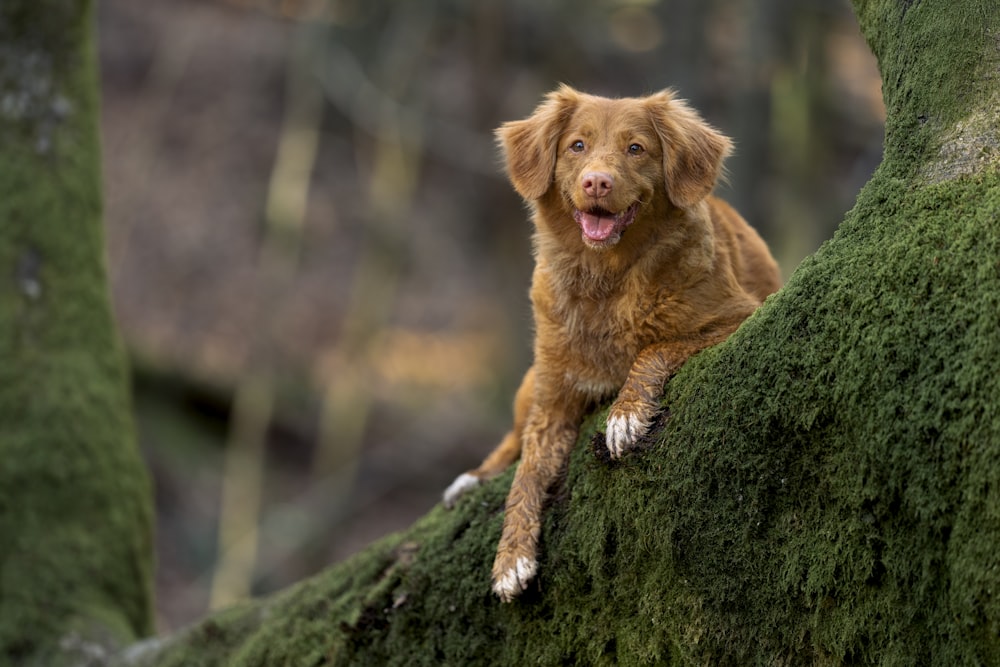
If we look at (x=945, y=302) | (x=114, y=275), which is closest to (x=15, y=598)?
(x=945, y=302)

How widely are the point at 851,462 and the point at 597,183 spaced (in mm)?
1448

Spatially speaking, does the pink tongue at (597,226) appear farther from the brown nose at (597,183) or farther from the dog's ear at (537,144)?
the dog's ear at (537,144)

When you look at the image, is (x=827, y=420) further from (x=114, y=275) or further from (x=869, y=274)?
(x=114, y=275)

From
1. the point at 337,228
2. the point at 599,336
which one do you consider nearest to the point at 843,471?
the point at 599,336

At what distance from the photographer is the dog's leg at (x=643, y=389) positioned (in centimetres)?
359

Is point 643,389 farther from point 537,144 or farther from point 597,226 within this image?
point 537,144

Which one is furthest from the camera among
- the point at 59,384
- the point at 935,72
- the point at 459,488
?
the point at 59,384

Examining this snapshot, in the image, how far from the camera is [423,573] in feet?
13.8

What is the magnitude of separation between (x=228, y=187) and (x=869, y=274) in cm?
1437

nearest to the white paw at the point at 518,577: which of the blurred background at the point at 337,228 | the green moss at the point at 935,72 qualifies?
the green moss at the point at 935,72

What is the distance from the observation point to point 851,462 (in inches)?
118

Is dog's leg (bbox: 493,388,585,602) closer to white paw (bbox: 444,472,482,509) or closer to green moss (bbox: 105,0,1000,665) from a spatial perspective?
green moss (bbox: 105,0,1000,665)

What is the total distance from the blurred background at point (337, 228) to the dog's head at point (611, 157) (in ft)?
23.3

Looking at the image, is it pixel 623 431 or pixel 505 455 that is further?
pixel 505 455
